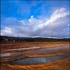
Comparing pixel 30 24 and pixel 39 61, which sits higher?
pixel 30 24

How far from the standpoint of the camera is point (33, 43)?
177 cm

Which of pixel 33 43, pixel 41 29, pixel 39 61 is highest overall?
pixel 41 29

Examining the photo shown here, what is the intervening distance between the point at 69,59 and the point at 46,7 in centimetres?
65

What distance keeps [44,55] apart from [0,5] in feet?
2.47

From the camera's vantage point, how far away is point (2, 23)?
1.77 meters

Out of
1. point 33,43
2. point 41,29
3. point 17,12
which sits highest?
point 17,12

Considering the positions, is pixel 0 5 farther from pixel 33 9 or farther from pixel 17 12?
Result: pixel 33 9

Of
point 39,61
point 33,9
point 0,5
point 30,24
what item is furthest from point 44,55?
point 0,5

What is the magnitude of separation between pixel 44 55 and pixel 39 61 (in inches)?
3.5

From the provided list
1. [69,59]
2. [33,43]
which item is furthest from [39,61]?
[69,59]

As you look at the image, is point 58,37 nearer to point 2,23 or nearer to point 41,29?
point 41,29

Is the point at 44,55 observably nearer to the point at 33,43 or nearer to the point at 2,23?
the point at 33,43

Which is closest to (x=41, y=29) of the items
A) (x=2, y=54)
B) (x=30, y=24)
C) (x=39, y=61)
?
(x=30, y=24)

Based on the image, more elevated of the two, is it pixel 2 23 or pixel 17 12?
pixel 17 12
